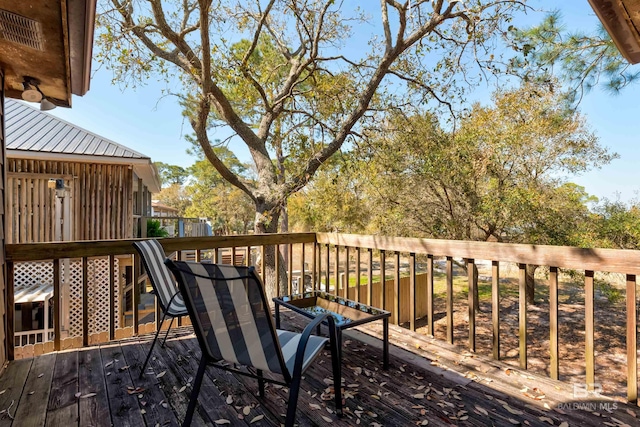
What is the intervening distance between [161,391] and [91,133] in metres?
8.24

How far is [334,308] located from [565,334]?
7706mm

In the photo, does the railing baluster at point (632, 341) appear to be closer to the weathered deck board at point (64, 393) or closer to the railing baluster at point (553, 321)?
the railing baluster at point (553, 321)

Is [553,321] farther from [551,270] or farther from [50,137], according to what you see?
[50,137]

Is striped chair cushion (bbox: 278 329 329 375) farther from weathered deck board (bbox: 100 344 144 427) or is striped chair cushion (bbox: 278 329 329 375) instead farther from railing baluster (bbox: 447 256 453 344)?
railing baluster (bbox: 447 256 453 344)

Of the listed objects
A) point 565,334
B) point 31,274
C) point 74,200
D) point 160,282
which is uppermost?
point 74,200

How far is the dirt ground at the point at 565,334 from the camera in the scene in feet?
19.7

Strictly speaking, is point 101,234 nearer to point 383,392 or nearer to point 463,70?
point 383,392

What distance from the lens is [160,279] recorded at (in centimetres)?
257

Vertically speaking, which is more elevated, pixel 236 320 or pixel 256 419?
pixel 236 320

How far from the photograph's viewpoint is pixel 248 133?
6820 millimetres

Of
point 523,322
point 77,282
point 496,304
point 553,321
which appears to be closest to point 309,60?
point 496,304

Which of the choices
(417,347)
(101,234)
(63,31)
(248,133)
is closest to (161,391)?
(417,347)

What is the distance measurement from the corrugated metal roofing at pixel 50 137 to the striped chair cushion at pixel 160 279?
5.55 m

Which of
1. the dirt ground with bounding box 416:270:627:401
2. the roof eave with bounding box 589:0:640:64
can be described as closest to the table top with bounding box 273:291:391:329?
the roof eave with bounding box 589:0:640:64
